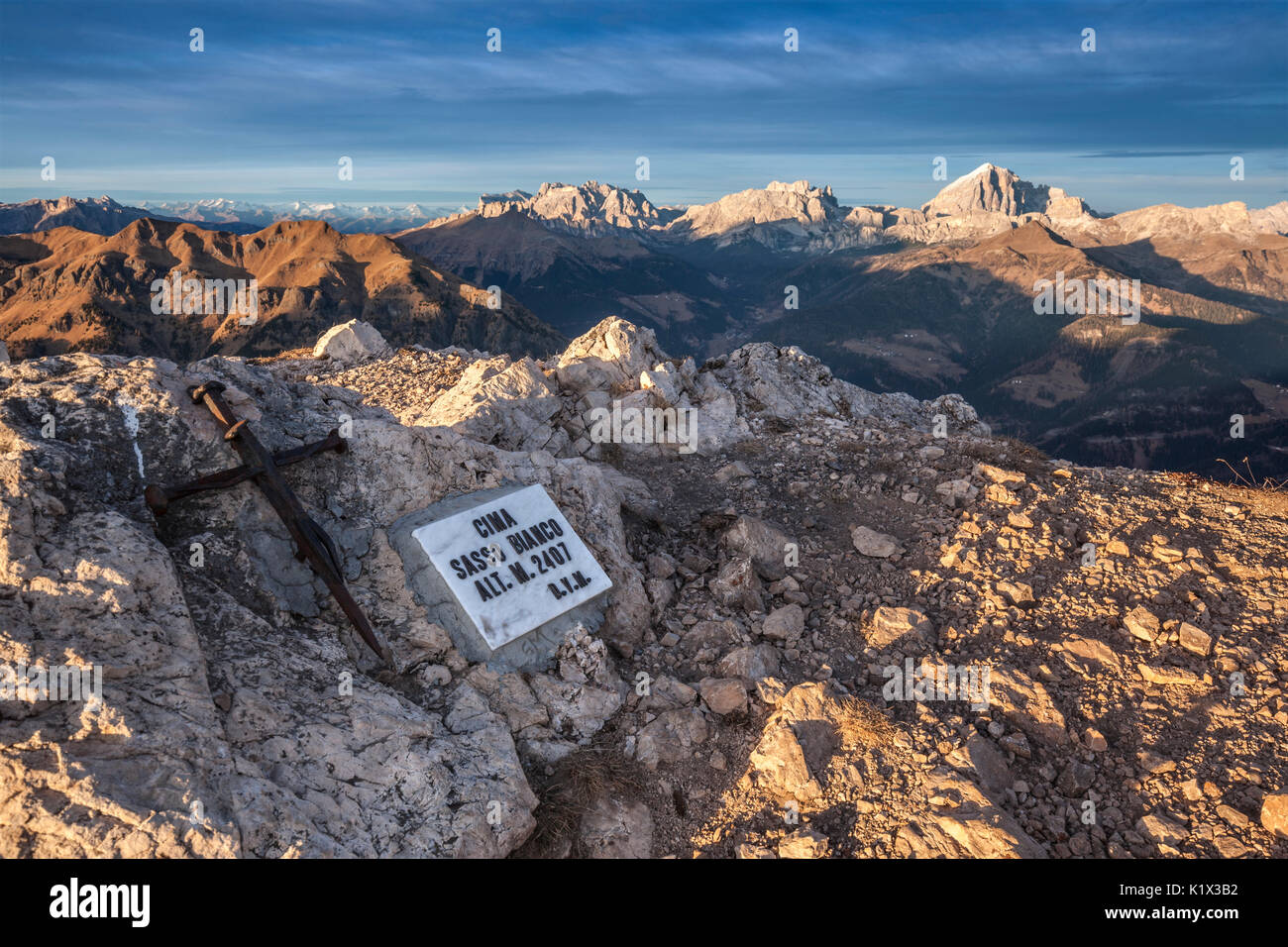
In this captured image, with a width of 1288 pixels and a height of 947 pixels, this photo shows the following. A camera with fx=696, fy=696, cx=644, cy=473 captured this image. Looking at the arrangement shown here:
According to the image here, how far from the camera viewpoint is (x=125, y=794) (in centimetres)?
506

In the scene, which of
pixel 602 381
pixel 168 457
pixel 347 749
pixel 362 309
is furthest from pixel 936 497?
pixel 362 309

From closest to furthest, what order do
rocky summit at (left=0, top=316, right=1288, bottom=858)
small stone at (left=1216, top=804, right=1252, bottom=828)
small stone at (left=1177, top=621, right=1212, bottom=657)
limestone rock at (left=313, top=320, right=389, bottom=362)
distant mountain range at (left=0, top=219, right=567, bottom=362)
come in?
rocky summit at (left=0, top=316, right=1288, bottom=858) < small stone at (left=1216, top=804, right=1252, bottom=828) < small stone at (left=1177, top=621, right=1212, bottom=657) < limestone rock at (left=313, top=320, right=389, bottom=362) < distant mountain range at (left=0, top=219, right=567, bottom=362)

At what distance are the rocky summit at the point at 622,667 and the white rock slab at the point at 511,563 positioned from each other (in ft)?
1.74

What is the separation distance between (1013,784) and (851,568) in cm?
427

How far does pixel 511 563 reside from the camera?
30.0 feet

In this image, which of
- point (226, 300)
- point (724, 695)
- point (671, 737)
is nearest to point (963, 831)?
point (724, 695)

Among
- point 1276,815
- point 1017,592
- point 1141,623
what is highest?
point 1017,592

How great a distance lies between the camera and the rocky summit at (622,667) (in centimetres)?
590

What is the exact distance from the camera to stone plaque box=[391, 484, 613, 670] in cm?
849

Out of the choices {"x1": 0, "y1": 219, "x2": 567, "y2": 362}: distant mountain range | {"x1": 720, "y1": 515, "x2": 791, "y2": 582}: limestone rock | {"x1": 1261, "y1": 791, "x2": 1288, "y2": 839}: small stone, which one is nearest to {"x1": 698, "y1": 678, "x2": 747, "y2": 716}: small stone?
{"x1": 720, "y1": 515, "x2": 791, "y2": 582}: limestone rock

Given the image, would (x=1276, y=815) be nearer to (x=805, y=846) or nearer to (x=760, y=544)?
(x=805, y=846)

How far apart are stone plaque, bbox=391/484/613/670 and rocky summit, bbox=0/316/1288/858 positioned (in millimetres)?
273

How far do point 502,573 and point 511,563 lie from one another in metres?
0.21

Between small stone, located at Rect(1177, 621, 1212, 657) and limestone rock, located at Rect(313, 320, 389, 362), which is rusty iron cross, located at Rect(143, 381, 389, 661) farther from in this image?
limestone rock, located at Rect(313, 320, 389, 362)
